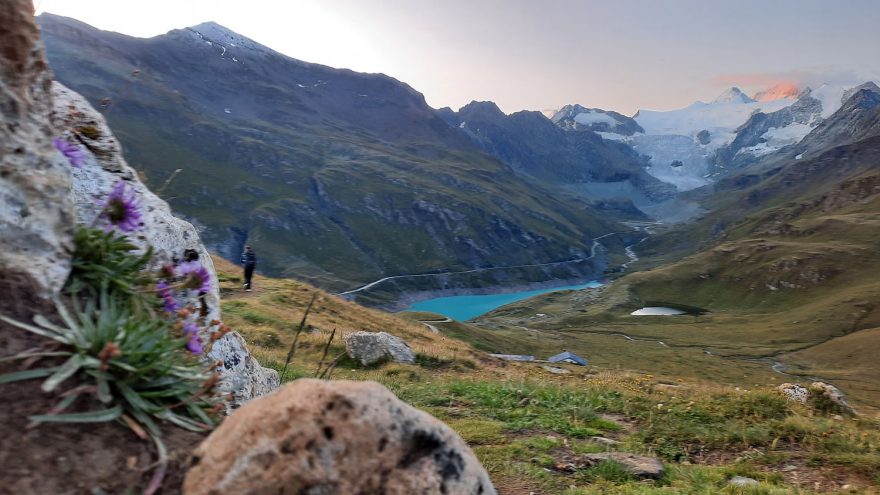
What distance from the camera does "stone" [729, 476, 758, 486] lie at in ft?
28.4

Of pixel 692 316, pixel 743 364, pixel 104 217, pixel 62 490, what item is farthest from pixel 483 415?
pixel 692 316

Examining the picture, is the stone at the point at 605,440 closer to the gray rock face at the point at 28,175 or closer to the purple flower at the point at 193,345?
the purple flower at the point at 193,345

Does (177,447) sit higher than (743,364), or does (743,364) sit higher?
(177,447)

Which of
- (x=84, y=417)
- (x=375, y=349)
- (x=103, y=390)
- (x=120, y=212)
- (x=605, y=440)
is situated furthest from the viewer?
(x=375, y=349)

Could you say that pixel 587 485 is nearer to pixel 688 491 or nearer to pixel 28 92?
pixel 688 491

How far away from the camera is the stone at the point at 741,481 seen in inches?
341

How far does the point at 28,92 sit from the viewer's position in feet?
18.1

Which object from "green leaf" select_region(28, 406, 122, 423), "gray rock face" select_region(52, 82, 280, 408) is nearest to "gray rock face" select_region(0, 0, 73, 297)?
"gray rock face" select_region(52, 82, 280, 408)

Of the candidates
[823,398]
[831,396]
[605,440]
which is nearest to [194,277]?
[605,440]

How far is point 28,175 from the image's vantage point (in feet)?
16.9

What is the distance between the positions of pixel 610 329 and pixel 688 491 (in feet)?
561

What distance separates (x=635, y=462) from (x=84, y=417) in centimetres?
907

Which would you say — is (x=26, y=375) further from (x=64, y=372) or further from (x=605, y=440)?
(x=605, y=440)

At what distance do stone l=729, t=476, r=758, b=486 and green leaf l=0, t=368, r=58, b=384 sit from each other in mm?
9418
